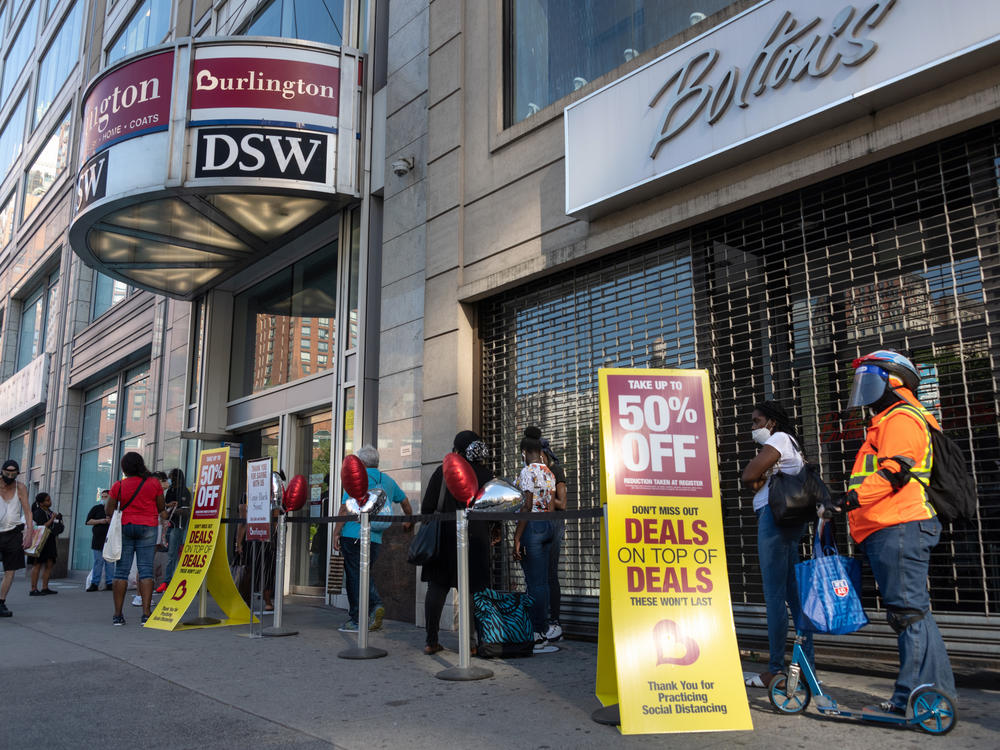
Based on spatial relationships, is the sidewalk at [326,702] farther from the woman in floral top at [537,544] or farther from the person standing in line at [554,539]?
the woman in floral top at [537,544]

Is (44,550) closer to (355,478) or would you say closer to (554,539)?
(355,478)

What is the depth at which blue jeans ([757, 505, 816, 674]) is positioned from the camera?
4695mm

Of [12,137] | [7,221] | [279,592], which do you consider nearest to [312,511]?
[279,592]

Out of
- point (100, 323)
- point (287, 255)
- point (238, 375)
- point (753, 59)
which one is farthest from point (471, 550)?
point (100, 323)

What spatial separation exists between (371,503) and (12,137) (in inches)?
1146

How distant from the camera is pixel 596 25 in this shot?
840cm

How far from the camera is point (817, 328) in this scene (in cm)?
623

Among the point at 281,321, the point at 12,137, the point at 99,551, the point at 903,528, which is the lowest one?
the point at 99,551

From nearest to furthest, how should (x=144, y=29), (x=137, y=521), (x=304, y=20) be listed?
(x=137, y=521)
(x=304, y=20)
(x=144, y=29)

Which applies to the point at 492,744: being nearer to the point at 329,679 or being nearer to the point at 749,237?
the point at 329,679

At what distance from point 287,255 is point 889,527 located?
10730 mm

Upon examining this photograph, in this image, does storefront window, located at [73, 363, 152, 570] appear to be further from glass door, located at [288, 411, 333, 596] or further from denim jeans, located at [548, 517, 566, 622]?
denim jeans, located at [548, 517, 566, 622]

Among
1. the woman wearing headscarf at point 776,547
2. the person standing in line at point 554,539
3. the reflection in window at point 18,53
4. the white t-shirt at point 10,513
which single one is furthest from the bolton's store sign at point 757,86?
the reflection in window at point 18,53

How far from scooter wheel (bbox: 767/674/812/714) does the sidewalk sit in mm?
53
